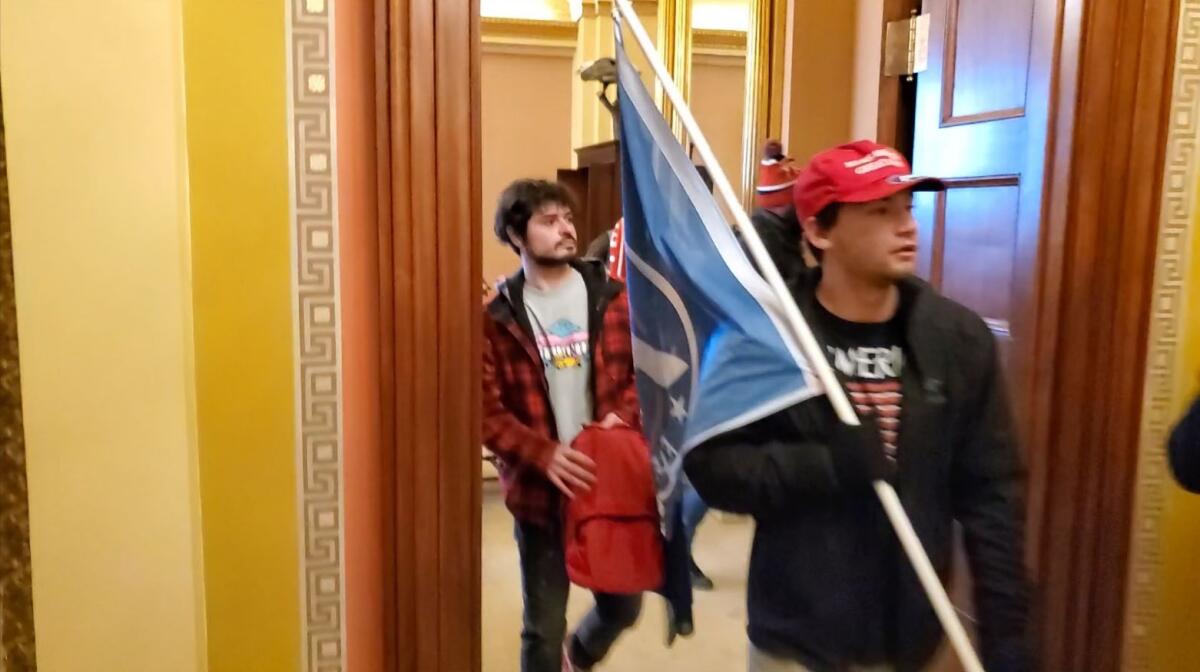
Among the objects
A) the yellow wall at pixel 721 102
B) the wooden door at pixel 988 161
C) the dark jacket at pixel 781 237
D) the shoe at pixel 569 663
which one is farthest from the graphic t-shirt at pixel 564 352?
the yellow wall at pixel 721 102

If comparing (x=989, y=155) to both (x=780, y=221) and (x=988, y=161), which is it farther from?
(x=780, y=221)

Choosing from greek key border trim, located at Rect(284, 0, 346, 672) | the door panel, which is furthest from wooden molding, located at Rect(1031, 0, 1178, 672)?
greek key border trim, located at Rect(284, 0, 346, 672)

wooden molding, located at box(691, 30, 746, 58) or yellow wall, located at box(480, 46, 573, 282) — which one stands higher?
wooden molding, located at box(691, 30, 746, 58)

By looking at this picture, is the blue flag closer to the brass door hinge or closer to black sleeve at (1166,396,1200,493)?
black sleeve at (1166,396,1200,493)

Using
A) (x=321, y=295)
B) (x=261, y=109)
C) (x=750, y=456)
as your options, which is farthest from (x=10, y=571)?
(x=750, y=456)

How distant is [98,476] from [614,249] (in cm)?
139

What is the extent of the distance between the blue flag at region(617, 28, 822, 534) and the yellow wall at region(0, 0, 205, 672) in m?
0.61

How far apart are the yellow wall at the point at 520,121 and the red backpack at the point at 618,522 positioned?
2.95 m

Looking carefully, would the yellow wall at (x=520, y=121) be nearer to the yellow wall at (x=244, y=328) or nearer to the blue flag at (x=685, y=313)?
the blue flag at (x=685, y=313)

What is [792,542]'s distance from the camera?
122 centimetres

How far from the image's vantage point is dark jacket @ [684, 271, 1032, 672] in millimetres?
1190

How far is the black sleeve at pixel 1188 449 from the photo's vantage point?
1.14 meters

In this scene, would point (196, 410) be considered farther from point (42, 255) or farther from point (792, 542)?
point (792, 542)

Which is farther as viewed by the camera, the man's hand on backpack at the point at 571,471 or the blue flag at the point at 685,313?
the man's hand on backpack at the point at 571,471
